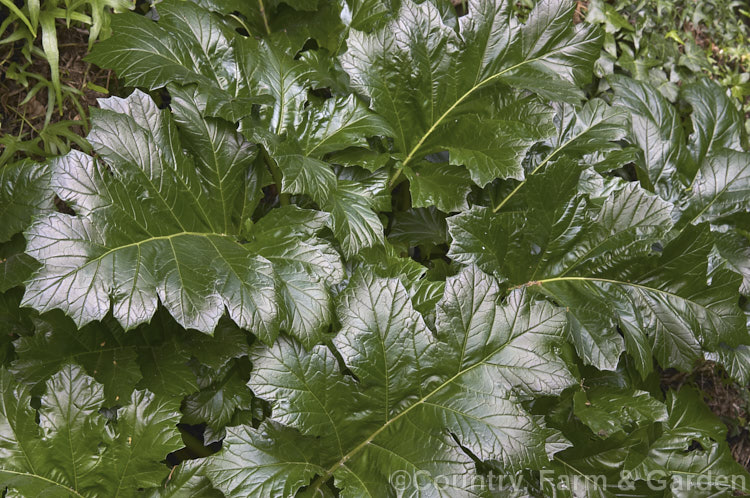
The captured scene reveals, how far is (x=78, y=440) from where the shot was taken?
1471 mm

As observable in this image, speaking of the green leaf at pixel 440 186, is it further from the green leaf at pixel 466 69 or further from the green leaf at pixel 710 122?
the green leaf at pixel 710 122

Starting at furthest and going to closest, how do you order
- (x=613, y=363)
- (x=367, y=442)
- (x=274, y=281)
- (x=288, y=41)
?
(x=288, y=41) → (x=613, y=363) → (x=367, y=442) → (x=274, y=281)

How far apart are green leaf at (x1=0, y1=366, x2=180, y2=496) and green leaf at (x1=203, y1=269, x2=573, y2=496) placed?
8.5 inches

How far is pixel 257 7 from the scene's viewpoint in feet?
6.64

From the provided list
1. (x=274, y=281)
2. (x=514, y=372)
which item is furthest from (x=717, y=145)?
(x=274, y=281)

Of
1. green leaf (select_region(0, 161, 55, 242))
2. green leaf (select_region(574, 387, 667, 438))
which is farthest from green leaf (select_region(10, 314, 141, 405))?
green leaf (select_region(574, 387, 667, 438))

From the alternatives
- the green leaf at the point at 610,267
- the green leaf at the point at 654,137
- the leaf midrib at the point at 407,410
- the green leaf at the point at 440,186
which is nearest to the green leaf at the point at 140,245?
the leaf midrib at the point at 407,410

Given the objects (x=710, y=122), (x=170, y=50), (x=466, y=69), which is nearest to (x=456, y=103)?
(x=466, y=69)

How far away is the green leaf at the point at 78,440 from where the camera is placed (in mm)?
1442

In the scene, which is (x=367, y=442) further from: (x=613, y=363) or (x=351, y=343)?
(x=613, y=363)

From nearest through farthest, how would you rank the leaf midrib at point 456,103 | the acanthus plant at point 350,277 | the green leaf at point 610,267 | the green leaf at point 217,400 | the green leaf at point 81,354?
the acanthus plant at point 350,277
the green leaf at point 81,354
the green leaf at point 217,400
the green leaf at point 610,267
the leaf midrib at point 456,103

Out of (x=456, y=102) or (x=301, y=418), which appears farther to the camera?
(x=456, y=102)

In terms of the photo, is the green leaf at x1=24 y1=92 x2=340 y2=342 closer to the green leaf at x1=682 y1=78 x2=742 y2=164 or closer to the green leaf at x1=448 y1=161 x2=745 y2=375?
the green leaf at x1=448 y1=161 x2=745 y2=375

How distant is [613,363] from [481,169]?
2.29ft
